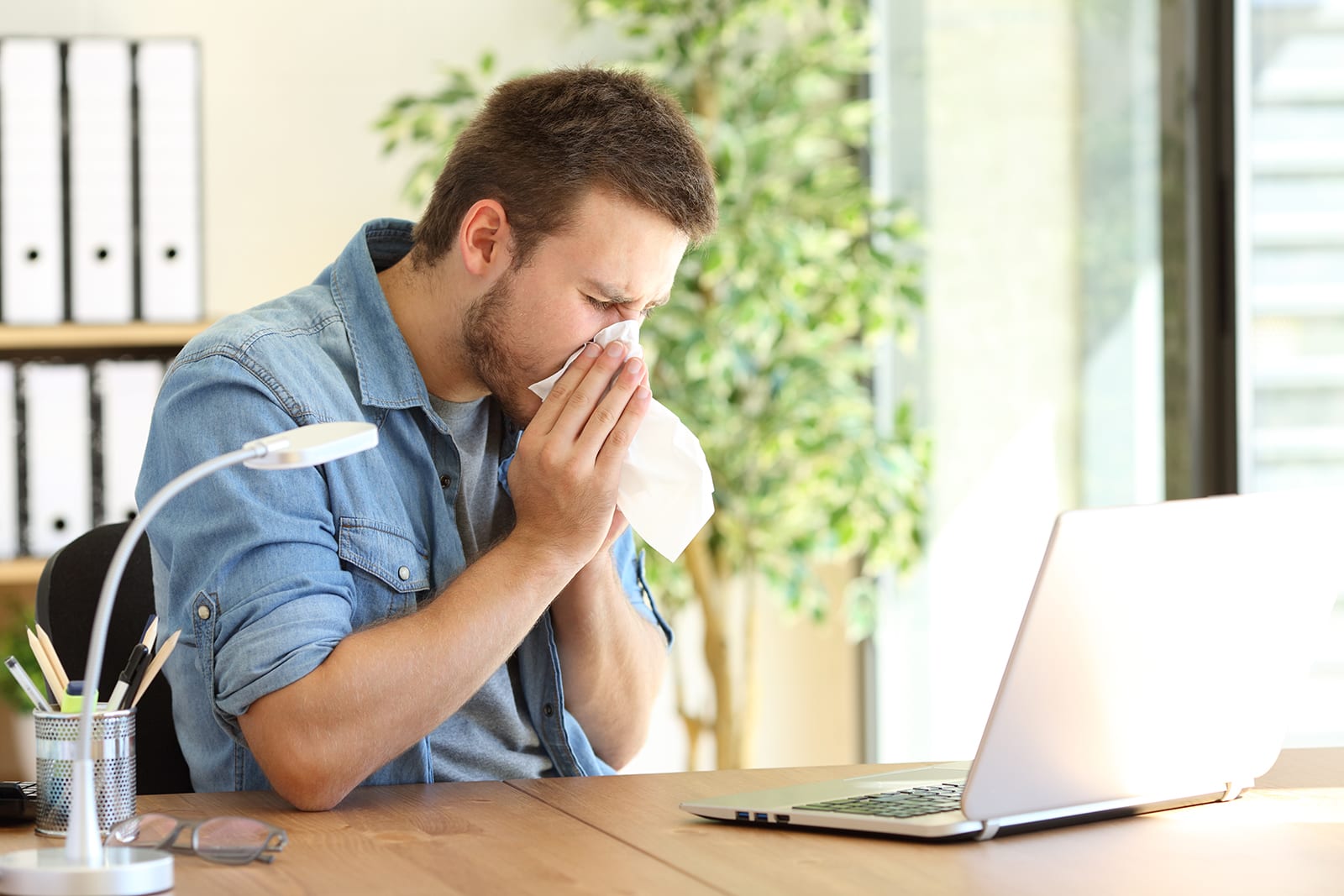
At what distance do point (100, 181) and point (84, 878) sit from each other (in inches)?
65.1

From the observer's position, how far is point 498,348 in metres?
1.34

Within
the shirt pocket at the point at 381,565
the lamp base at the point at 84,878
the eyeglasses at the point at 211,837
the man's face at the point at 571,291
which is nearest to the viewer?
the lamp base at the point at 84,878

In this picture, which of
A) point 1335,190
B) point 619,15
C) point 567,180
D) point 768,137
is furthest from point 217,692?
point 619,15

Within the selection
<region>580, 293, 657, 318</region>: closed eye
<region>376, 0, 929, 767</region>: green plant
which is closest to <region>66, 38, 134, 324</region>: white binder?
<region>376, 0, 929, 767</region>: green plant

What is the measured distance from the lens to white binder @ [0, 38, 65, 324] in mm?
2209

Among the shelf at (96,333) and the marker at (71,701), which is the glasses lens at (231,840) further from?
the shelf at (96,333)

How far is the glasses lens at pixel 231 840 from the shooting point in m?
0.90

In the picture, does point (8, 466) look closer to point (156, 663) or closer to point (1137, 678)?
point (156, 663)

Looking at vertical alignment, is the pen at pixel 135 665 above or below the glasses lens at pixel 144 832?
above

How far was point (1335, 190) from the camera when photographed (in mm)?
1967

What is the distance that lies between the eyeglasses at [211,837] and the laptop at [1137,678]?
0.29 m

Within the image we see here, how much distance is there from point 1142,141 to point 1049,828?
5.03 ft

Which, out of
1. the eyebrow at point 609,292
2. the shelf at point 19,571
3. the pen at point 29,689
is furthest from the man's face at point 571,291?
the shelf at point 19,571

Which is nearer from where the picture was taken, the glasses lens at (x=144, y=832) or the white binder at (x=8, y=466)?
the glasses lens at (x=144, y=832)
